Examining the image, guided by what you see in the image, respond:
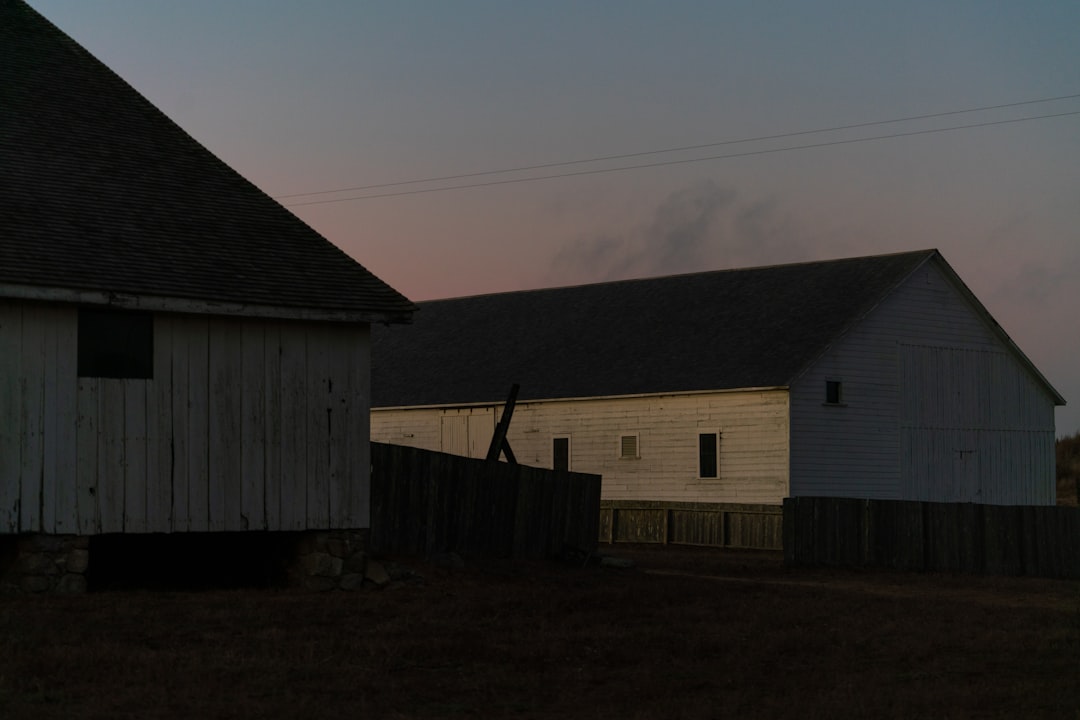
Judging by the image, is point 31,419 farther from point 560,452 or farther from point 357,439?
point 560,452

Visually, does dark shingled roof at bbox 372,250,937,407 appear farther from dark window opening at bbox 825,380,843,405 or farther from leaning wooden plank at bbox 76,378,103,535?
leaning wooden plank at bbox 76,378,103,535

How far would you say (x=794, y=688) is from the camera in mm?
14000

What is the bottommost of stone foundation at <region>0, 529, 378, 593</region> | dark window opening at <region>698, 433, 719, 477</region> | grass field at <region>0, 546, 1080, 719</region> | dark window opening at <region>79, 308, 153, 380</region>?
grass field at <region>0, 546, 1080, 719</region>

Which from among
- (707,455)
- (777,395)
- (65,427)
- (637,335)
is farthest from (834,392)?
(65,427)

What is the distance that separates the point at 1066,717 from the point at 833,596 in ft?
33.3

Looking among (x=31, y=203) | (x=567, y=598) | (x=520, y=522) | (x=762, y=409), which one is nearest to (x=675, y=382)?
(x=762, y=409)

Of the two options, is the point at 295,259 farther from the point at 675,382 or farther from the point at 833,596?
the point at 675,382

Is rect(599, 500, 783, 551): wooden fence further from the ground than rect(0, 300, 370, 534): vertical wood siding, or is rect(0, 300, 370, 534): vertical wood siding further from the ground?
rect(0, 300, 370, 534): vertical wood siding

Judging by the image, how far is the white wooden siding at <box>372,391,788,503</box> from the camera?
38312 mm

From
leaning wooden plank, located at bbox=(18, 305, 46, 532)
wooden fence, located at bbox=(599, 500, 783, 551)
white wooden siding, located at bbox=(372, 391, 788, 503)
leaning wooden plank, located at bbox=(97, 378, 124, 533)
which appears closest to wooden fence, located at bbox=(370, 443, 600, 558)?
leaning wooden plank, located at bbox=(97, 378, 124, 533)

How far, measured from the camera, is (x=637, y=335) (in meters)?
44.2

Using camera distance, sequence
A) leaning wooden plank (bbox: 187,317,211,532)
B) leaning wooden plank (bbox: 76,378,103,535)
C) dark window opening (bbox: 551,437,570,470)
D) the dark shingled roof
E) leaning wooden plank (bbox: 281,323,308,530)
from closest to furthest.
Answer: leaning wooden plank (bbox: 76,378,103,535)
leaning wooden plank (bbox: 187,317,211,532)
leaning wooden plank (bbox: 281,323,308,530)
the dark shingled roof
dark window opening (bbox: 551,437,570,470)

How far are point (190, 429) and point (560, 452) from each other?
2419cm

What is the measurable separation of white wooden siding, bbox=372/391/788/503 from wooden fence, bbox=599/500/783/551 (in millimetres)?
669
